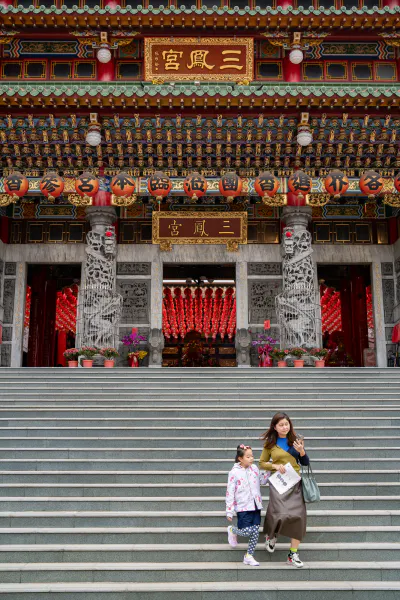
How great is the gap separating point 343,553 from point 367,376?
219 inches

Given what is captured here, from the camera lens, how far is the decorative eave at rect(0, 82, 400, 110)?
12492mm

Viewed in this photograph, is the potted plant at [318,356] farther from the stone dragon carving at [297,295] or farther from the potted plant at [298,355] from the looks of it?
the stone dragon carving at [297,295]

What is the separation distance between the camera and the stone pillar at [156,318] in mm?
14516

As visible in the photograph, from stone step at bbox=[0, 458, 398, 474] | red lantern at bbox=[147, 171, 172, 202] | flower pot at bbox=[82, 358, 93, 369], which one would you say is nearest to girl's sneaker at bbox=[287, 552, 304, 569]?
stone step at bbox=[0, 458, 398, 474]

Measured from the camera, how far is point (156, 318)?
49.1 ft

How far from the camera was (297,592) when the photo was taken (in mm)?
4840

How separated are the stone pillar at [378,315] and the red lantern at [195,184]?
17.3 feet

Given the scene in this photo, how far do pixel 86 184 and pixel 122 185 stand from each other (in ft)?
2.45

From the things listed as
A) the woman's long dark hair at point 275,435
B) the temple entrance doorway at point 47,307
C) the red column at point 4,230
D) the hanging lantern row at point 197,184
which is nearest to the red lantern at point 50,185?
the hanging lantern row at point 197,184

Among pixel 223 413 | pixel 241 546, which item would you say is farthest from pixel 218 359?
pixel 241 546

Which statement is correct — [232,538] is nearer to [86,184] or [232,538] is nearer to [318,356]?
[318,356]

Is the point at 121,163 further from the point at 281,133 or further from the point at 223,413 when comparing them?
the point at 223,413

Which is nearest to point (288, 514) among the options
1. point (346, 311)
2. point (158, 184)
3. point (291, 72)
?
point (158, 184)

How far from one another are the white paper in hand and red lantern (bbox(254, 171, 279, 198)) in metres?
8.47
